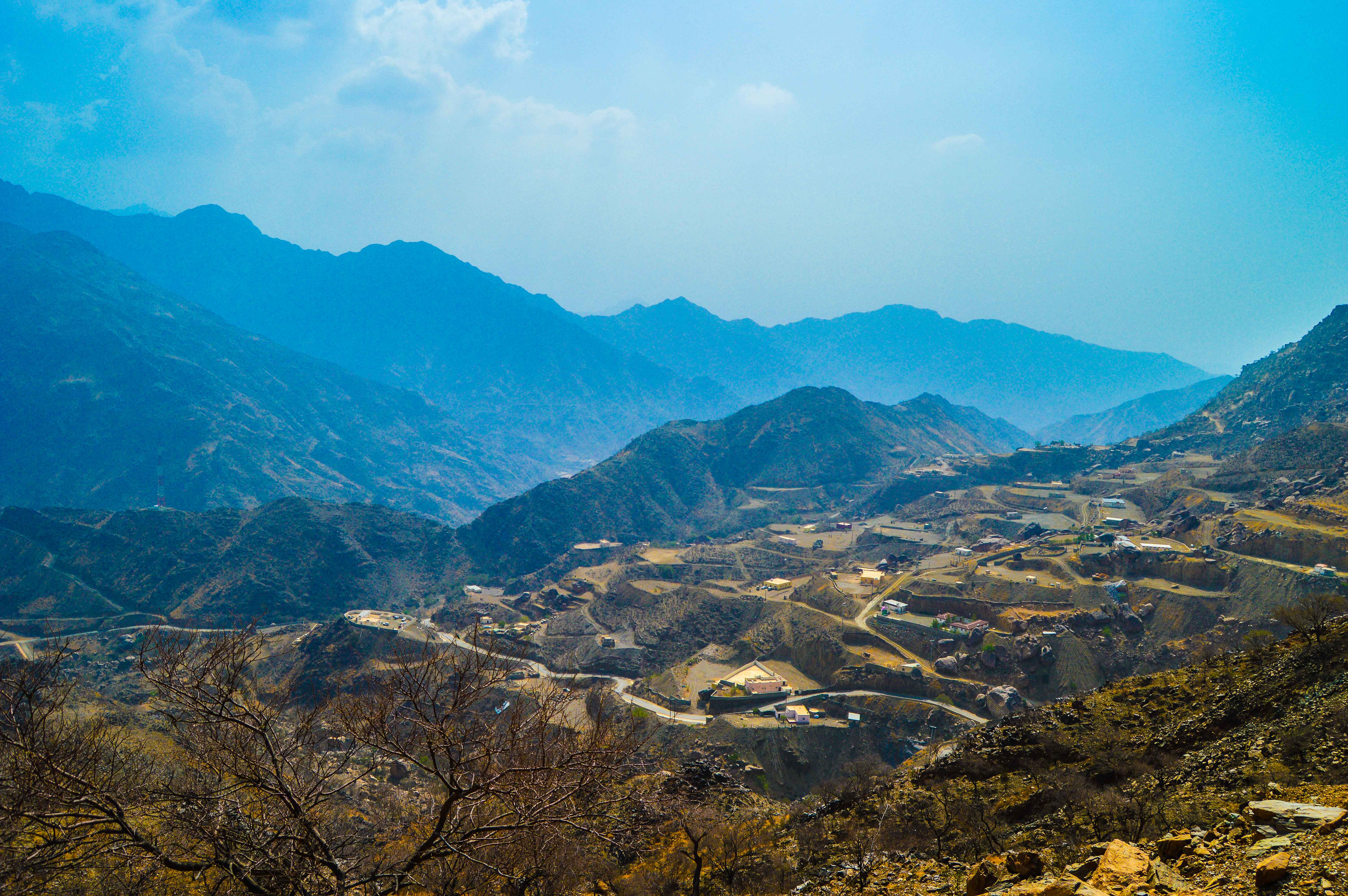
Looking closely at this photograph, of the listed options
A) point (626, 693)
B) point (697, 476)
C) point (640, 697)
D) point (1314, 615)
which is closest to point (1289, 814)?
point (1314, 615)

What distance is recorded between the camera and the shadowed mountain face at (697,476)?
128m

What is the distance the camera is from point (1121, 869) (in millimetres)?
9688

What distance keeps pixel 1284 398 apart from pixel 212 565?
18030 cm

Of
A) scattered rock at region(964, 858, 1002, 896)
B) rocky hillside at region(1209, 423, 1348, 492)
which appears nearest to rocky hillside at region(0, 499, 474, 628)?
scattered rock at region(964, 858, 1002, 896)

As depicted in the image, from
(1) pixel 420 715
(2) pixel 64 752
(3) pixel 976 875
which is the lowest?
Answer: (3) pixel 976 875

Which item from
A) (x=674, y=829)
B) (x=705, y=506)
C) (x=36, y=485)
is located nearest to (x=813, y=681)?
(x=674, y=829)

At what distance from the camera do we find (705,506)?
154375 millimetres

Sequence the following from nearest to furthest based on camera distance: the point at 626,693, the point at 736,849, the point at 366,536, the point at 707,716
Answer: the point at 736,849 → the point at 707,716 → the point at 626,693 → the point at 366,536

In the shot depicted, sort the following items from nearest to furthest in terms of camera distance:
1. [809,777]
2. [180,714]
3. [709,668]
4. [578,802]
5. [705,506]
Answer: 1. [180,714]
2. [578,802]
3. [809,777]
4. [709,668]
5. [705,506]

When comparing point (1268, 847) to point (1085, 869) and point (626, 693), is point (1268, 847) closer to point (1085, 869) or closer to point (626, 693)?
point (1085, 869)

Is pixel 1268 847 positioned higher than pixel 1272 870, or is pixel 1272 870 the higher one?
pixel 1272 870

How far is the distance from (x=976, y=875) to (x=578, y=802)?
788 centimetres

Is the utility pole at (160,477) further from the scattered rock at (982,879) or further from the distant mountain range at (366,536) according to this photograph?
the scattered rock at (982,879)

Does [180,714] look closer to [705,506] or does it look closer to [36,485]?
[705,506]
